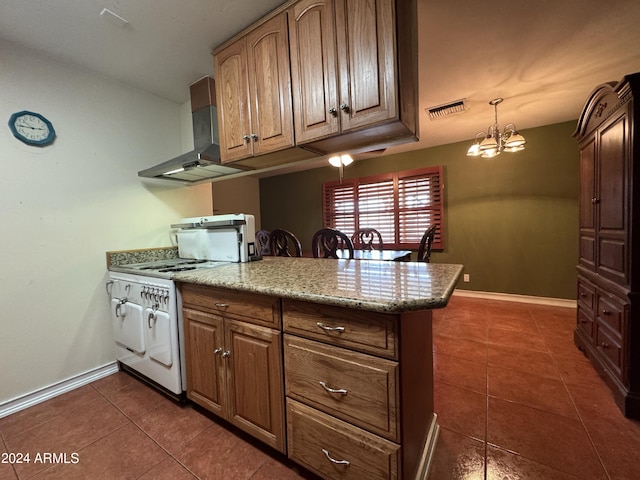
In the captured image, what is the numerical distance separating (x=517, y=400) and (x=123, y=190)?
3297 millimetres

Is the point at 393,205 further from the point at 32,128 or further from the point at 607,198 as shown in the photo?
the point at 32,128

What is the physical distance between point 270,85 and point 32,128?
1.67m

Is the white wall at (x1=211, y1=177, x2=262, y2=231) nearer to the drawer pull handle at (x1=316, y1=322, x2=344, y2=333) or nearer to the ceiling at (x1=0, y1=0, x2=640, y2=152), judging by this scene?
the ceiling at (x1=0, y1=0, x2=640, y2=152)

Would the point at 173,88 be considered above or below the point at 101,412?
above

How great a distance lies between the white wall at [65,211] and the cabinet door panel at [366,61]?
6.54ft

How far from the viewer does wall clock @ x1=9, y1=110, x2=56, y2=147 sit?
173 centimetres

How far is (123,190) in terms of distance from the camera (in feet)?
7.30

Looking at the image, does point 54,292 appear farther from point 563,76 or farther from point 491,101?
point 563,76

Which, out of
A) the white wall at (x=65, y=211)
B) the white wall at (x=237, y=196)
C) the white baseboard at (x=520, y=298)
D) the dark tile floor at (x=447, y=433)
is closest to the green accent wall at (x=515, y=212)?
the white baseboard at (x=520, y=298)

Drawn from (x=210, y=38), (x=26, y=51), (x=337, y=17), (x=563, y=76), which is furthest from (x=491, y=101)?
(x=26, y=51)

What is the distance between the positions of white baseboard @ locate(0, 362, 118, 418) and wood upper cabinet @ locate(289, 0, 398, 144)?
2.36 meters

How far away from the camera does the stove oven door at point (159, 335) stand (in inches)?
63.6

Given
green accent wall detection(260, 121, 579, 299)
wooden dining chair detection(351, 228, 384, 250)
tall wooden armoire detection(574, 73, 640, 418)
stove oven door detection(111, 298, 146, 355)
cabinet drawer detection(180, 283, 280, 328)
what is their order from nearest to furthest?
cabinet drawer detection(180, 283, 280, 328), tall wooden armoire detection(574, 73, 640, 418), stove oven door detection(111, 298, 146, 355), green accent wall detection(260, 121, 579, 299), wooden dining chair detection(351, 228, 384, 250)

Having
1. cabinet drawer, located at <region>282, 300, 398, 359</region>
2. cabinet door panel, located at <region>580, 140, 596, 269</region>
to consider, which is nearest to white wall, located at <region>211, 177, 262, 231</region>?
cabinet drawer, located at <region>282, 300, 398, 359</region>
